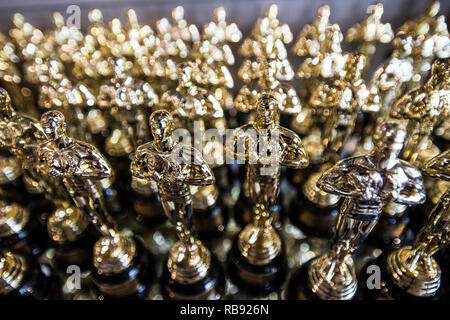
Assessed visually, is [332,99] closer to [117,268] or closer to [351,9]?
[117,268]

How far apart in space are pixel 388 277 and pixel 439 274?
97 millimetres

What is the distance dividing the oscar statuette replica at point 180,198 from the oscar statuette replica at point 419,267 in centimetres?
35

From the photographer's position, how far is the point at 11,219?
830 mm

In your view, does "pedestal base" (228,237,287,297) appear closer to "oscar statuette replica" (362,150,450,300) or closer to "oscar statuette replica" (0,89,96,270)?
"oscar statuette replica" (362,150,450,300)

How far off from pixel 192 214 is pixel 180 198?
79 mm

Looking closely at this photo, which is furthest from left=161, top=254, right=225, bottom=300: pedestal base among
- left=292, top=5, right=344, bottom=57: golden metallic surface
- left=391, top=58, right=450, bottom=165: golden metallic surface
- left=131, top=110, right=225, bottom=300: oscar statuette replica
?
left=292, top=5, right=344, bottom=57: golden metallic surface

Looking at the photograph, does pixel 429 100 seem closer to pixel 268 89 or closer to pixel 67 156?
pixel 268 89

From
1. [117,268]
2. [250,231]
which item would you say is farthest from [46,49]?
[250,231]

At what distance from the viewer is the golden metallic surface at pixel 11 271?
72 cm

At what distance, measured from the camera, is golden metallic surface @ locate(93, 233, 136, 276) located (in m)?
0.75

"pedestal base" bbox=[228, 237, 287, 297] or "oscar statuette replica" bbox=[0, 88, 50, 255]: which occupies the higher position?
"oscar statuette replica" bbox=[0, 88, 50, 255]

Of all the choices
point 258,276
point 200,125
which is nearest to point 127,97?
point 200,125

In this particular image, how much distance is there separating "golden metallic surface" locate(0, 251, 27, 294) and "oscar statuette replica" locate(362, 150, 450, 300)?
76cm
